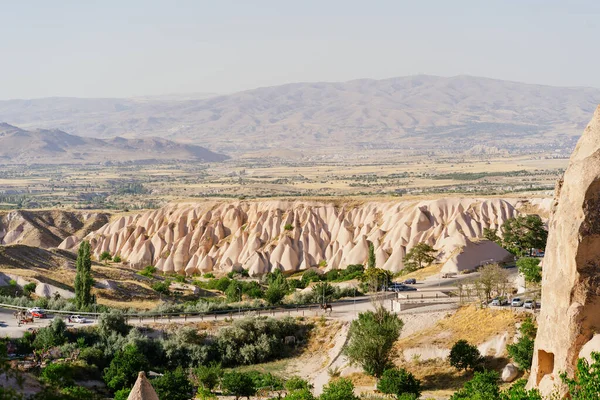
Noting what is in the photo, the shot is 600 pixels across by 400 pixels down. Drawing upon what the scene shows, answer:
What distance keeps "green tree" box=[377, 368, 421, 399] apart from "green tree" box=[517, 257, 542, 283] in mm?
18090

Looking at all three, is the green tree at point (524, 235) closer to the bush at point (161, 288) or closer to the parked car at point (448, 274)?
the parked car at point (448, 274)

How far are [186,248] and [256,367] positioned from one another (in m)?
47.7

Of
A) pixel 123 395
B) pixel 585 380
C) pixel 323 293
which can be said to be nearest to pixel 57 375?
pixel 123 395

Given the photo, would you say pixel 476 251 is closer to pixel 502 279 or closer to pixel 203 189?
pixel 502 279

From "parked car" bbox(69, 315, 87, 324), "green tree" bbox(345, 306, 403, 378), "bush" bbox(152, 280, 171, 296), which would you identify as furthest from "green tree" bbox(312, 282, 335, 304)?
"parked car" bbox(69, 315, 87, 324)

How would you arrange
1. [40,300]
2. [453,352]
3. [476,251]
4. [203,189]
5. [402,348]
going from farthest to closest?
1. [203,189]
2. [476,251]
3. [40,300]
4. [402,348]
5. [453,352]

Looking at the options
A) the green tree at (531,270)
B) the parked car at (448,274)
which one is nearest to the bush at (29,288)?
the parked car at (448,274)

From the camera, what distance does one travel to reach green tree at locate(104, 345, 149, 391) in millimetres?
35844

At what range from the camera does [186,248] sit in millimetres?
89250

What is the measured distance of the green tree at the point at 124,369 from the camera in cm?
3584

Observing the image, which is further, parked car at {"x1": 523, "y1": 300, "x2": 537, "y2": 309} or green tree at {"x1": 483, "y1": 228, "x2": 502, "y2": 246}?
green tree at {"x1": 483, "y1": 228, "x2": 502, "y2": 246}

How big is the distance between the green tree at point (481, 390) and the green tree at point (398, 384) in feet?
11.8

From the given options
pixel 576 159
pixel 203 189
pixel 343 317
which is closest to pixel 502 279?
pixel 343 317

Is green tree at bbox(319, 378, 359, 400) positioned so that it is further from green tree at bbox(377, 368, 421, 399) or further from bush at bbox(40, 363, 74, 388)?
bush at bbox(40, 363, 74, 388)
